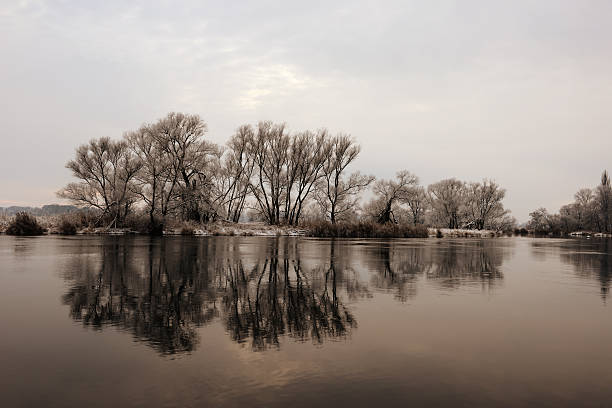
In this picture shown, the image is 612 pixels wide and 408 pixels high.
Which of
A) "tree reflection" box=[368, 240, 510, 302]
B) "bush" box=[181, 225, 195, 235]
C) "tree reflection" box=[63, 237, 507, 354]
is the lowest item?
"tree reflection" box=[368, 240, 510, 302]

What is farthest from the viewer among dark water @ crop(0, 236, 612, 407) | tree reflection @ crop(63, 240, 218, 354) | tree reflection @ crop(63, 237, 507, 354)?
tree reflection @ crop(63, 237, 507, 354)

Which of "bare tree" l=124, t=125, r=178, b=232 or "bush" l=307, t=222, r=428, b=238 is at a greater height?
"bare tree" l=124, t=125, r=178, b=232

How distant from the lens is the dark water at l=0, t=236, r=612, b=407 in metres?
4.08

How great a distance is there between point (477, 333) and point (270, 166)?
5102 cm

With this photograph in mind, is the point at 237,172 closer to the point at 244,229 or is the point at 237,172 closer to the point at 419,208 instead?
the point at 244,229

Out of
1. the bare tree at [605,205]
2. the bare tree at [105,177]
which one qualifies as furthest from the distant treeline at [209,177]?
Answer: the bare tree at [605,205]

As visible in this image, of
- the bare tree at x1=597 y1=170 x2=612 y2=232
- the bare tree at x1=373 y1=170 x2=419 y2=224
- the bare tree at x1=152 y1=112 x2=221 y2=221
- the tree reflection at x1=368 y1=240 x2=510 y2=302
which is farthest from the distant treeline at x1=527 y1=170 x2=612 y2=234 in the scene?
the tree reflection at x1=368 y1=240 x2=510 y2=302

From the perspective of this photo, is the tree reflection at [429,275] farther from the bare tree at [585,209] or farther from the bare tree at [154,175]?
the bare tree at [585,209]

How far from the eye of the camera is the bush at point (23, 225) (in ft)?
136

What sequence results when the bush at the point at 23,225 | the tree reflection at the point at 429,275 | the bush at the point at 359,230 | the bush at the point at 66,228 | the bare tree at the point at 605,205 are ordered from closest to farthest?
the tree reflection at the point at 429,275, the bush at the point at 23,225, the bush at the point at 66,228, the bush at the point at 359,230, the bare tree at the point at 605,205

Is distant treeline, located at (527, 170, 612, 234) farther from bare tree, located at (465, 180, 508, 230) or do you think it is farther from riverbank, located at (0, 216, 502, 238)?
riverbank, located at (0, 216, 502, 238)

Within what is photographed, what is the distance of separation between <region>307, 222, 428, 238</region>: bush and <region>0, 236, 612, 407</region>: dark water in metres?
36.3

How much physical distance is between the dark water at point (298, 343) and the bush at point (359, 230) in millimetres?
36282

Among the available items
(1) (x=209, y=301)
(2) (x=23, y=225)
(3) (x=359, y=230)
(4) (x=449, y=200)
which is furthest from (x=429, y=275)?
(4) (x=449, y=200)
